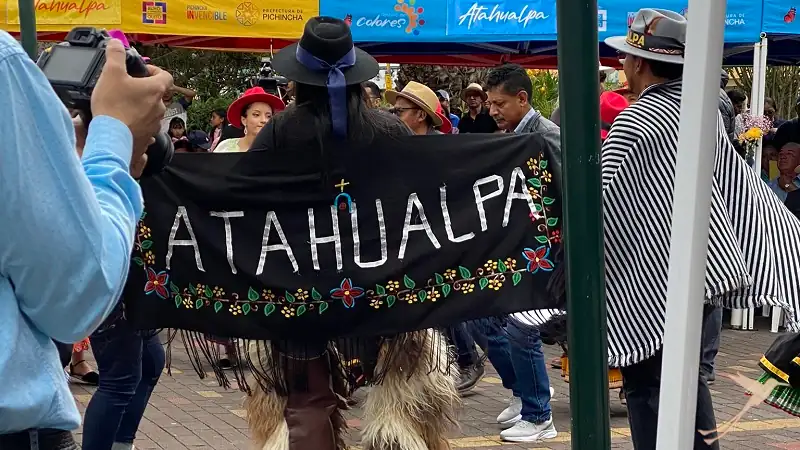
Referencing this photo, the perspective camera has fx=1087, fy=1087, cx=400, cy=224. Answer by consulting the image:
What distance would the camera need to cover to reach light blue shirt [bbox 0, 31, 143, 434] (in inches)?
60.7

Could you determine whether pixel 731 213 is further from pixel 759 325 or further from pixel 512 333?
pixel 759 325

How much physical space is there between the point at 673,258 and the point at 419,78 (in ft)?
61.8

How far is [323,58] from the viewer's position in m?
4.04

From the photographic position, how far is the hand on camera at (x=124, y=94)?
→ 177 centimetres

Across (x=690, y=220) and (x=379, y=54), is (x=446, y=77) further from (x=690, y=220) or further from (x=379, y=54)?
(x=690, y=220)

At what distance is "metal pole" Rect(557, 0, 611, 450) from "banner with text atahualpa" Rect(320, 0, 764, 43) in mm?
7108

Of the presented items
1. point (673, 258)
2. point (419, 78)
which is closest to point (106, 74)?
point (673, 258)

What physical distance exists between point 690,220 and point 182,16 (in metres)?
7.29

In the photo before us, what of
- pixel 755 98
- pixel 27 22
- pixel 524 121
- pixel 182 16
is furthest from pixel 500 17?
pixel 27 22

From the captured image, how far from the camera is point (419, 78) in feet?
69.3

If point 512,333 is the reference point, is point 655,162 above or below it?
above

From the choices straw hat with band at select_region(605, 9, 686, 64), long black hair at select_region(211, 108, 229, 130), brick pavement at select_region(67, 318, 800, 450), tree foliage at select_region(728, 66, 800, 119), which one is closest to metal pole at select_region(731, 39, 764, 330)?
brick pavement at select_region(67, 318, 800, 450)

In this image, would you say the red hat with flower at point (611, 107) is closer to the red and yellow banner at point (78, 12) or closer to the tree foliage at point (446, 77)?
the red and yellow banner at point (78, 12)

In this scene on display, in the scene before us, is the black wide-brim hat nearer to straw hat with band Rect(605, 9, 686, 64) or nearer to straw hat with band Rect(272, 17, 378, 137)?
straw hat with band Rect(272, 17, 378, 137)
